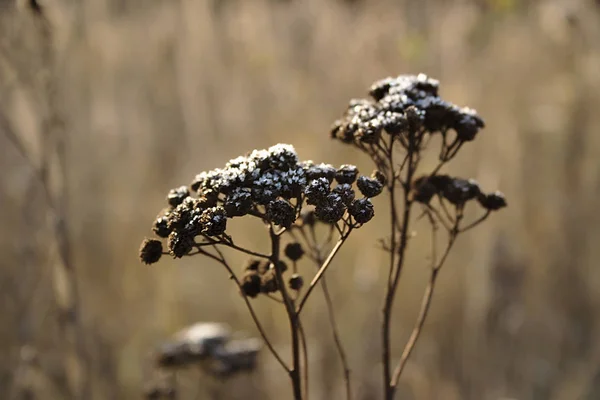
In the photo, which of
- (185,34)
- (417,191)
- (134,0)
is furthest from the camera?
(134,0)

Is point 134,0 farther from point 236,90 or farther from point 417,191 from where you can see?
point 417,191

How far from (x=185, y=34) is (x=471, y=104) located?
6.01ft

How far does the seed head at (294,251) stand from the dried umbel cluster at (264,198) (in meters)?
0.24

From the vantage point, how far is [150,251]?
4.08 ft

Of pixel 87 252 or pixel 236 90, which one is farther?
pixel 236 90

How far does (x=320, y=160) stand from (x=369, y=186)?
227 cm

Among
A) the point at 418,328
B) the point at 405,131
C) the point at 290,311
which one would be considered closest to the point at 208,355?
the point at 418,328

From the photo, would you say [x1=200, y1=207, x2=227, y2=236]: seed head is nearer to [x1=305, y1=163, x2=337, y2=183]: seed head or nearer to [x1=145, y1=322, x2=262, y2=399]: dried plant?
[x1=305, y1=163, x2=337, y2=183]: seed head

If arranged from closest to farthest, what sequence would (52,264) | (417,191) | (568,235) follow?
(417,191)
(52,264)
(568,235)

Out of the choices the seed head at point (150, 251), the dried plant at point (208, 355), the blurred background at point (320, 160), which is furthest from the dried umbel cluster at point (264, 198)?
the blurred background at point (320, 160)

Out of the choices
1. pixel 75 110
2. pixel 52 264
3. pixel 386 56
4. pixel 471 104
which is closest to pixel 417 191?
pixel 52 264

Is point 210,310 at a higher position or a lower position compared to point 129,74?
lower

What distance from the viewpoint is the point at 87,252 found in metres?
3.83

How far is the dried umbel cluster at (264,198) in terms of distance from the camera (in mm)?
1136
